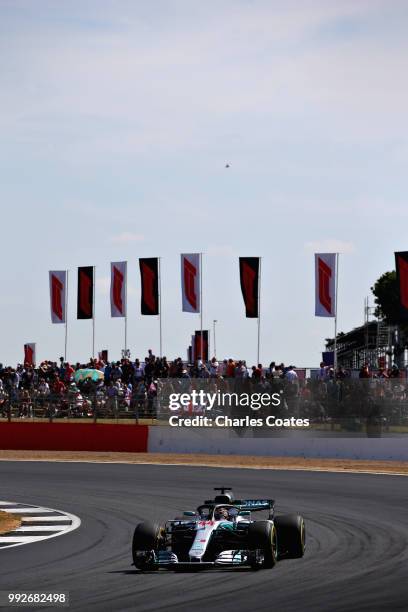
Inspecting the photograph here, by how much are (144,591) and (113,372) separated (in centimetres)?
2752

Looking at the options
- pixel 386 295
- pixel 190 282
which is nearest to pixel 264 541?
pixel 190 282

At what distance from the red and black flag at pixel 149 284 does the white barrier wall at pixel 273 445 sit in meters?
12.4

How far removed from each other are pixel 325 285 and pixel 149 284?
8.18 metres

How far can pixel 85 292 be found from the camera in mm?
50062

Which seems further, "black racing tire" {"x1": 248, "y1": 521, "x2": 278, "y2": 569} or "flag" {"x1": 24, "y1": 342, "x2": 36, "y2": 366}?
"flag" {"x1": 24, "y1": 342, "x2": 36, "y2": 366}

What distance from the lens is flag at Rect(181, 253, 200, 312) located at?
45.4 metres

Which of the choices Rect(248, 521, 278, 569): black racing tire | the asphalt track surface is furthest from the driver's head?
the asphalt track surface

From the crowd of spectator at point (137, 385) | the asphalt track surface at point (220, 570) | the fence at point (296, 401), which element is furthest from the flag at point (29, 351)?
the asphalt track surface at point (220, 570)

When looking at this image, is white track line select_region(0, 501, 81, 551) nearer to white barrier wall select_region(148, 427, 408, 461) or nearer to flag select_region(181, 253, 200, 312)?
white barrier wall select_region(148, 427, 408, 461)

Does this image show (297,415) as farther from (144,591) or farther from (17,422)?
(144,591)

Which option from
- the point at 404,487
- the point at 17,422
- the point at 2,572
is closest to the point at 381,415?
the point at 404,487

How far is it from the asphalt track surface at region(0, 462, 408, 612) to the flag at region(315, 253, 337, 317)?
566 inches

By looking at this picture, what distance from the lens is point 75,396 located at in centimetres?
3572

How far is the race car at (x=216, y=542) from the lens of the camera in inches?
496
